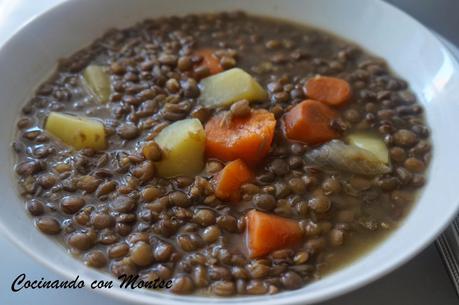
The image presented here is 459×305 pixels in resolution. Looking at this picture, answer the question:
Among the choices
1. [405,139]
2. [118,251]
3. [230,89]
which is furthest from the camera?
[230,89]

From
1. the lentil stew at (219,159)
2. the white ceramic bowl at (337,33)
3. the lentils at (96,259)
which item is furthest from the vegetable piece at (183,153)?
the white ceramic bowl at (337,33)

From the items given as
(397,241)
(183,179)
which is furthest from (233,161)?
(397,241)

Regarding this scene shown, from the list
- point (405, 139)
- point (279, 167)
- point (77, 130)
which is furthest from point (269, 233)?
point (77, 130)

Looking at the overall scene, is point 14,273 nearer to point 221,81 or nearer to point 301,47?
point 221,81

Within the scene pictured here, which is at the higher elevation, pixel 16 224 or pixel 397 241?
pixel 16 224

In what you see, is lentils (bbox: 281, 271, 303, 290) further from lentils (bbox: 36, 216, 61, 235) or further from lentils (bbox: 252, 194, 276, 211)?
lentils (bbox: 36, 216, 61, 235)

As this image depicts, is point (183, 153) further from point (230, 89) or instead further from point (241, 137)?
point (230, 89)

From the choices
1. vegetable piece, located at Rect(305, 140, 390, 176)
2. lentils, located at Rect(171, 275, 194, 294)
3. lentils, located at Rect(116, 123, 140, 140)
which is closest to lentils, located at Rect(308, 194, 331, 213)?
vegetable piece, located at Rect(305, 140, 390, 176)
